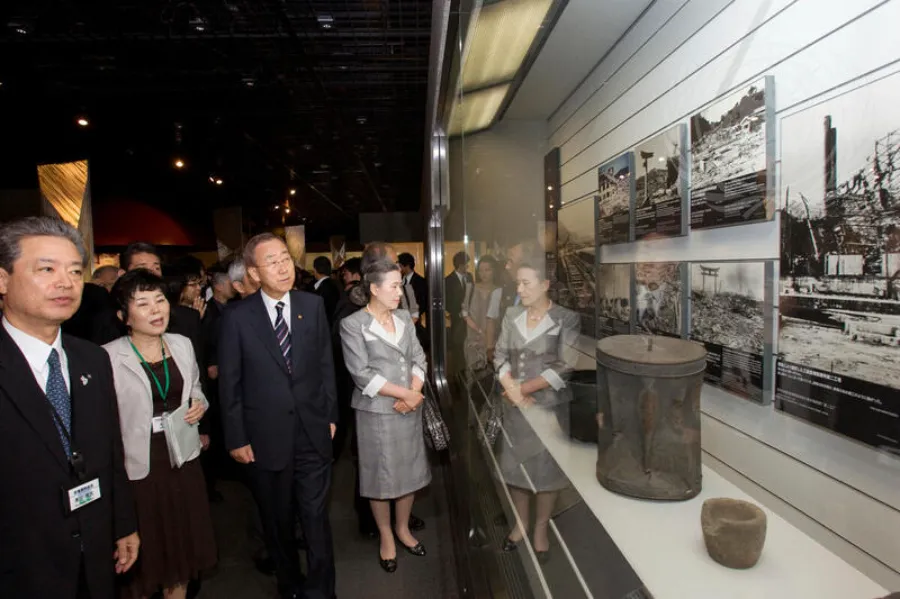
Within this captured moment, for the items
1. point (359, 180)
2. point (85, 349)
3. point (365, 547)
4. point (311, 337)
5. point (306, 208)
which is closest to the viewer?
point (85, 349)

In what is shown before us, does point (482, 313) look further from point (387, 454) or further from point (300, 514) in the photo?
point (300, 514)

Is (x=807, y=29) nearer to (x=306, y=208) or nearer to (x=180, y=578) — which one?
(x=180, y=578)

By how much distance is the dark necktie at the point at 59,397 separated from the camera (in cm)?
157

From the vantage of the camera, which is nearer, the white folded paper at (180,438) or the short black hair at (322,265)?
the white folded paper at (180,438)

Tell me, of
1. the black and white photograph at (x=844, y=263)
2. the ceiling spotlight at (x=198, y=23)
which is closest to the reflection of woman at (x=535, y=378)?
the black and white photograph at (x=844, y=263)

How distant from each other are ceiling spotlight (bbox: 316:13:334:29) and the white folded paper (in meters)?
4.34

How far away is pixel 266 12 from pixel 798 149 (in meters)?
5.44

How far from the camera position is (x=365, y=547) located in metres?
3.17

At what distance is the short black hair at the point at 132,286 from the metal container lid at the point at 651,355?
1949 millimetres

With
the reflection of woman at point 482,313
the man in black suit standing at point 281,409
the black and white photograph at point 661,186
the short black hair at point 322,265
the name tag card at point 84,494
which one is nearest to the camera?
the black and white photograph at point 661,186

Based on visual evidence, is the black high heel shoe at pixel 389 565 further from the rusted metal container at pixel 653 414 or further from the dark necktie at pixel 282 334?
Answer: the rusted metal container at pixel 653 414

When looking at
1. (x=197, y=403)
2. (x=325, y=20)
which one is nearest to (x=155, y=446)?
(x=197, y=403)

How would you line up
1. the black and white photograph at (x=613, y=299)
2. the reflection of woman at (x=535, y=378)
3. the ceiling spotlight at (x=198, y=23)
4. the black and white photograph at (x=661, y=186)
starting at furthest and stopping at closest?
the ceiling spotlight at (x=198, y=23) < the reflection of woman at (x=535, y=378) < the black and white photograph at (x=613, y=299) < the black and white photograph at (x=661, y=186)

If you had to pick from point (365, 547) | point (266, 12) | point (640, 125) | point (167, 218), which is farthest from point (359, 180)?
point (640, 125)
